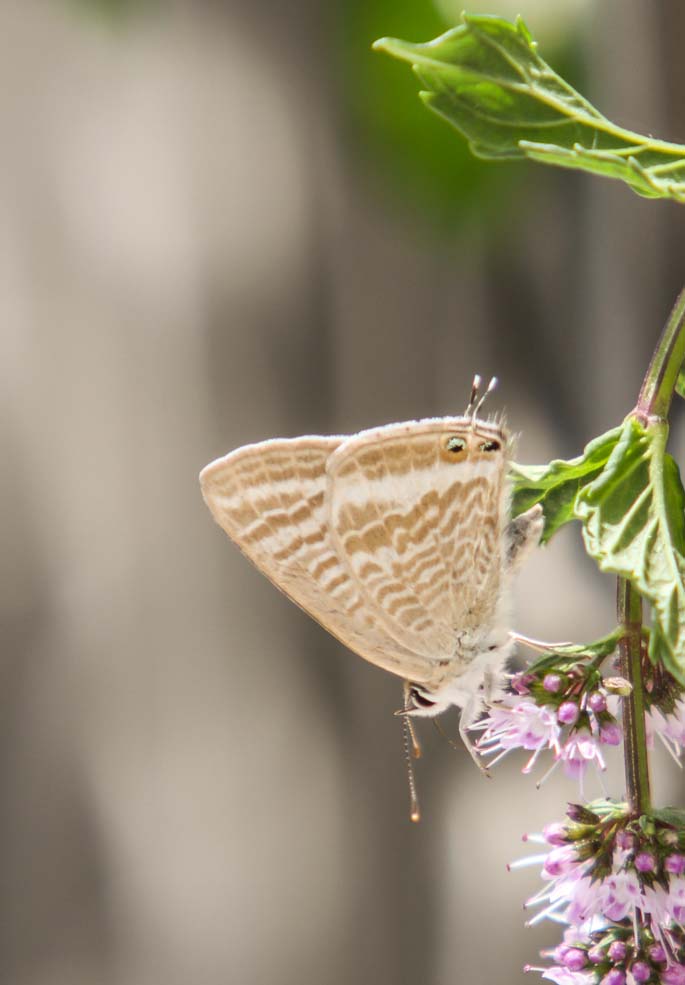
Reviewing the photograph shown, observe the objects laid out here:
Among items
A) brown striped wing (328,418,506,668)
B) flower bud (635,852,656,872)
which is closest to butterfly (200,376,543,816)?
brown striped wing (328,418,506,668)

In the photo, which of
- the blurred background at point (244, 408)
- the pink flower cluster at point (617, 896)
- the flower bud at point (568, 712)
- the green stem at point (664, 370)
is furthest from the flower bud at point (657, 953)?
the blurred background at point (244, 408)

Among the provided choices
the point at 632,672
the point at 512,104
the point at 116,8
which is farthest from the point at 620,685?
the point at 116,8

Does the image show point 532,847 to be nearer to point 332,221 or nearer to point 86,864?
point 86,864

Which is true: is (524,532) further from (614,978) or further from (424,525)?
(614,978)

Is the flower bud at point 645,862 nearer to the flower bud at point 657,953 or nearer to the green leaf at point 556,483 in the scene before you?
the flower bud at point 657,953

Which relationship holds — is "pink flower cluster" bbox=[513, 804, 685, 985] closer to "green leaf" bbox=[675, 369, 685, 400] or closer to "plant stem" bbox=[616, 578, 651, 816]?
"plant stem" bbox=[616, 578, 651, 816]

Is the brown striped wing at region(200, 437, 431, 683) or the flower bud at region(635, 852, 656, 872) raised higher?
the brown striped wing at region(200, 437, 431, 683)
